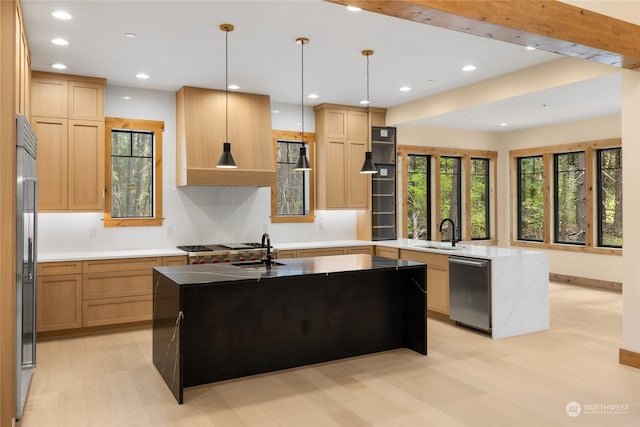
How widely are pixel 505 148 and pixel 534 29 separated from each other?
21.5 feet

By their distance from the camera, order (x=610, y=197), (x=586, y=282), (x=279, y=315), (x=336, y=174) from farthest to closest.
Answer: (x=586, y=282) → (x=610, y=197) → (x=336, y=174) → (x=279, y=315)

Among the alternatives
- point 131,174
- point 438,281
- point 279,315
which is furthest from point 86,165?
point 438,281

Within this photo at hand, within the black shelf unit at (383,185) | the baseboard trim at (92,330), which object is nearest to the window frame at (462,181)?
the black shelf unit at (383,185)

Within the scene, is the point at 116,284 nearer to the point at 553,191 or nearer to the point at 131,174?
the point at 131,174

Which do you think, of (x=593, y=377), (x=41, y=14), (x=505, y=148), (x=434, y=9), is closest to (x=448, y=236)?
(x=505, y=148)

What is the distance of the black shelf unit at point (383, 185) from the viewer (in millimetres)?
7602

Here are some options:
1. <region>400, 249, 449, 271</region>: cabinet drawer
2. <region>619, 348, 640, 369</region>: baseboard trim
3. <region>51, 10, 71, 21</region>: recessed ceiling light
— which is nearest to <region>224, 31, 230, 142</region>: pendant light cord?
<region>51, 10, 71, 21</region>: recessed ceiling light

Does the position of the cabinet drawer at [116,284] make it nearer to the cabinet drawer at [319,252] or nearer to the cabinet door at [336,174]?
the cabinet drawer at [319,252]

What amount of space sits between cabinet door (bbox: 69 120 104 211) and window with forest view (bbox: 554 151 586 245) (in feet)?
24.6

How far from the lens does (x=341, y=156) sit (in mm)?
7312

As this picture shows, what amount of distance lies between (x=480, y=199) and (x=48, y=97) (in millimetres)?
7404

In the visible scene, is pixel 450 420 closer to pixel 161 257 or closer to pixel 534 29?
pixel 534 29

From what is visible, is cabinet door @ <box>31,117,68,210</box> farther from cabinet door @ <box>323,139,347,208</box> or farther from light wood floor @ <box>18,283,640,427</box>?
cabinet door @ <box>323,139,347,208</box>

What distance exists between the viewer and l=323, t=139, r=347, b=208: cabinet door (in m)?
7.21
